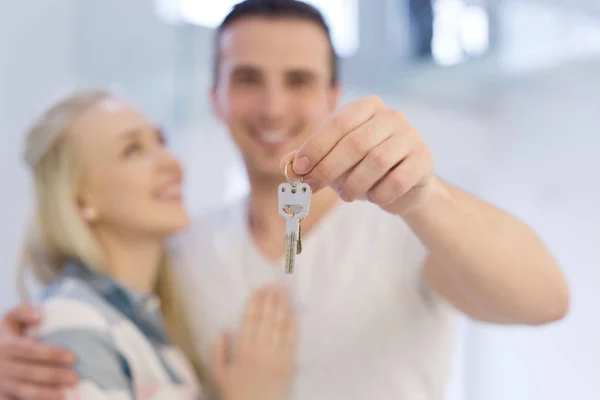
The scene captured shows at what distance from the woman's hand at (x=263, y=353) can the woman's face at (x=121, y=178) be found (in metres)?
0.15

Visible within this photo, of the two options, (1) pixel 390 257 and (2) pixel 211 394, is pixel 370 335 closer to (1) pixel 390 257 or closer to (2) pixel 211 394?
(1) pixel 390 257

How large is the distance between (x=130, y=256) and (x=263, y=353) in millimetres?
207

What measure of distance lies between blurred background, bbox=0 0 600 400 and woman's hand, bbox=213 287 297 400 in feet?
0.56

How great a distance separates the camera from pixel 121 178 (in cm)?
68

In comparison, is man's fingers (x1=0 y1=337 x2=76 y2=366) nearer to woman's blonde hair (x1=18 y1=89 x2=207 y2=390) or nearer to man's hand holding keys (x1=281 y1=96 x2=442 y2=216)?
woman's blonde hair (x1=18 y1=89 x2=207 y2=390)

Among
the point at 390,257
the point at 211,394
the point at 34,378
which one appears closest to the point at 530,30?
the point at 390,257

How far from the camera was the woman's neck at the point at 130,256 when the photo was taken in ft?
2.30

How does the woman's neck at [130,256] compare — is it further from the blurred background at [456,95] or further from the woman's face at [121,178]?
the blurred background at [456,95]

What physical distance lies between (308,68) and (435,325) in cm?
27

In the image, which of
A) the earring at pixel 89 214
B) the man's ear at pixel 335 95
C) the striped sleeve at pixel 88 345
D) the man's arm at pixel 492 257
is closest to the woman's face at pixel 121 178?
the earring at pixel 89 214

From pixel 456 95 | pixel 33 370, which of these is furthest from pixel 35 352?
pixel 456 95

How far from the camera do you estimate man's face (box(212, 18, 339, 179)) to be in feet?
1.68

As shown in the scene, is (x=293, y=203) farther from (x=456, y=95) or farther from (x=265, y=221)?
(x=456, y=95)

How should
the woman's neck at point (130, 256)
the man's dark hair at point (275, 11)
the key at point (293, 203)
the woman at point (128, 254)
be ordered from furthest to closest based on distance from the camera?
the woman's neck at point (130, 256) < the woman at point (128, 254) < the man's dark hair at point (275, 11) < the key at point (293, 203)
